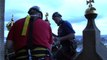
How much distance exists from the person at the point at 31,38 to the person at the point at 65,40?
2.22m

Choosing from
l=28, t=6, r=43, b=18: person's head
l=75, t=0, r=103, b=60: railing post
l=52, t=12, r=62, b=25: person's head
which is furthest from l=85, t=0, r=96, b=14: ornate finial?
l=28, t=6, r=43, b=18: person's head

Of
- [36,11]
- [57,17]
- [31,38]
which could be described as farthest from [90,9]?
[31,38]

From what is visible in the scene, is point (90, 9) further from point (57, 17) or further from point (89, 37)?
point (57, 17)

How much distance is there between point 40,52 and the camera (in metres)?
6.90

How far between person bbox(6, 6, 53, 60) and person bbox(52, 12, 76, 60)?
222 cm

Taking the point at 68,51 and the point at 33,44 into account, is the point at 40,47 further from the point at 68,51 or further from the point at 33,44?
the point at 68,51

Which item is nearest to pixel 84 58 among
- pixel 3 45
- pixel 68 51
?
pixel 68 51

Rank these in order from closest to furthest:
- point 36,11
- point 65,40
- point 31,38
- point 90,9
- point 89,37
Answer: point 31,38 → point 36,11 → point 65,40 → point 89,37 → point 90,9

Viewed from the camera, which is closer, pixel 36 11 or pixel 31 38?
pixel 31 38

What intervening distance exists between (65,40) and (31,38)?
2494mm

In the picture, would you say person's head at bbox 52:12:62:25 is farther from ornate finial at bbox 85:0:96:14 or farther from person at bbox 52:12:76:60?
ornate finial at bbox 85:0:96:14

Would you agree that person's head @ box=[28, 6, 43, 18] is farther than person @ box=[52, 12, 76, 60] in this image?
No

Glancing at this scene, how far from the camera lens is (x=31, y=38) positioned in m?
6.92

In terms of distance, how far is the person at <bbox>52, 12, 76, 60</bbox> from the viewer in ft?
30.7
